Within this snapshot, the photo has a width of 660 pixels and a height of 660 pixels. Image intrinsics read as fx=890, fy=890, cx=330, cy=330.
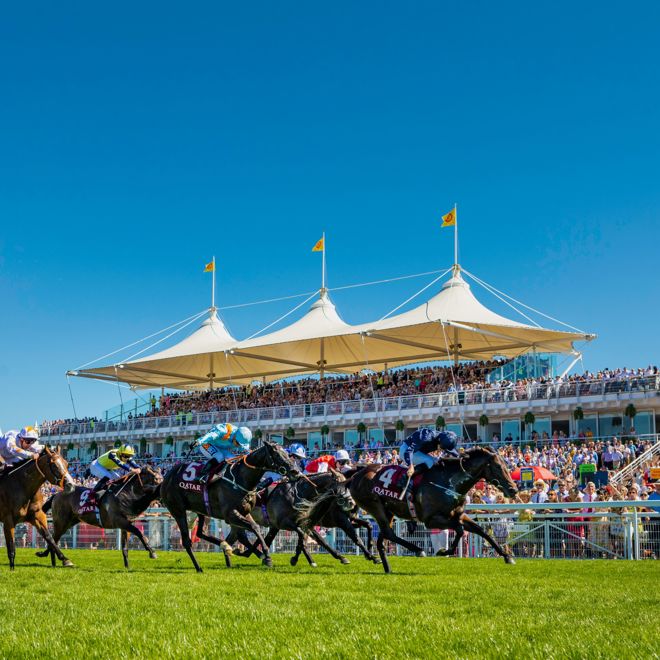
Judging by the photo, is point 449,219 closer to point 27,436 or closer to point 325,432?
point 325,432

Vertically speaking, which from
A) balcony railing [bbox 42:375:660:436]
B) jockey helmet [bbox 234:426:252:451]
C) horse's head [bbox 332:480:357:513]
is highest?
balcony railing [bbox 42:375:660:436]

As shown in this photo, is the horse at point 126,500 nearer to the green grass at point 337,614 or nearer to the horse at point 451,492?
the green grass at point 337,614

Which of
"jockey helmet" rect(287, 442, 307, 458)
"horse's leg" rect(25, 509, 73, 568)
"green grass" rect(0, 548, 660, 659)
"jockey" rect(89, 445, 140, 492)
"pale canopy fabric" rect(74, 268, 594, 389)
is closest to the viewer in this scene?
"green grass" rect(0, 548, 660, 659)

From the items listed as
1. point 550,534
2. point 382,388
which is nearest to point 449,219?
point 382,388

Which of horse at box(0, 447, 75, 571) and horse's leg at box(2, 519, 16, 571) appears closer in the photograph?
horse's leg at box(2, 519, 16, 571)

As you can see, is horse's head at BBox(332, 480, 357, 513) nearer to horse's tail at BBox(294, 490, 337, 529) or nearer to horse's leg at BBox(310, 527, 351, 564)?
horse's tail at BBox(294, 490, 337, 529)

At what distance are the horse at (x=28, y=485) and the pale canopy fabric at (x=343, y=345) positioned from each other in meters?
24.0

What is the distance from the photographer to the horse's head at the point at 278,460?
11.7m

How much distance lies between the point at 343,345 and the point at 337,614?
37.9 metres

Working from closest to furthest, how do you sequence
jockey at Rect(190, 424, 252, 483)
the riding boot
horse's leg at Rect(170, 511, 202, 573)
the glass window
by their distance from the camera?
horse's leg at Rect(170, 511, 202, 573), the riding boot, jockey at Rect(190, 424, 252, 483), the glass window

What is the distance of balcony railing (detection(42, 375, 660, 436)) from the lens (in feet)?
102

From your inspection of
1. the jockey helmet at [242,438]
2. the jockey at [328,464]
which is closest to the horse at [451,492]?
the jockey helmet at [242,438]

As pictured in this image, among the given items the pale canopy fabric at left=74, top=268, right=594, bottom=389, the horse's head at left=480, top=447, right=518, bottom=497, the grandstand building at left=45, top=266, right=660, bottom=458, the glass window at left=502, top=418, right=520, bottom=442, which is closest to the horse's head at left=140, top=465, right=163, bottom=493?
the horse's head at left=480, top=447, right=518, bottom=497

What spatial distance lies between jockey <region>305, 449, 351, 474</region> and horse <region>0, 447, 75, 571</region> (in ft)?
13.5
